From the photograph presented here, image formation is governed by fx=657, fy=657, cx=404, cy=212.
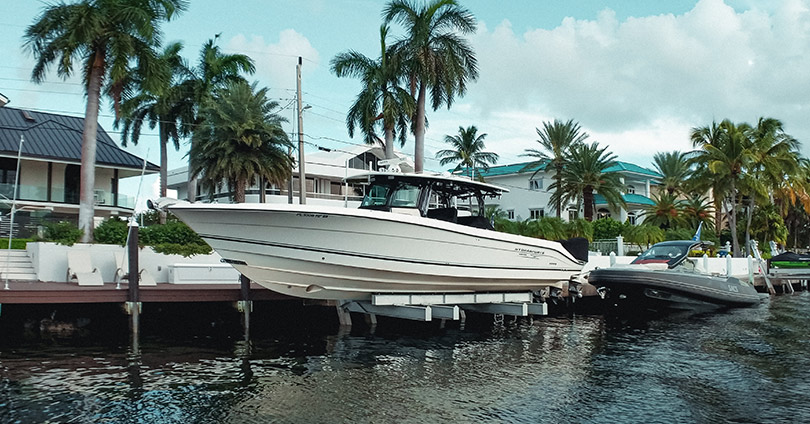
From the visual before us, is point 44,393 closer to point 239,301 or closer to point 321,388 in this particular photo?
point 321,388

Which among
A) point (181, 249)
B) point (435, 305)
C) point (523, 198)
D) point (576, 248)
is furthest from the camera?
point (523, 198)

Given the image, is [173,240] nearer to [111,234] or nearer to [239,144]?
[111,234]

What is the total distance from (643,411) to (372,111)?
930 inches

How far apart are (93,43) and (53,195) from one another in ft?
43.4

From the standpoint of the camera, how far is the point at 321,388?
9.91m

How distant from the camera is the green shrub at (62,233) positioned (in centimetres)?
2183

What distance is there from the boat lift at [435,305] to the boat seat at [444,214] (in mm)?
1777

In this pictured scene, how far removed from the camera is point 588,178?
39.1 metres

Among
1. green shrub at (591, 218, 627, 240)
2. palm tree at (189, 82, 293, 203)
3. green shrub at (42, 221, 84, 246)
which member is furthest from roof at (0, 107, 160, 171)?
green shrub at (591, 218, 627, 240)

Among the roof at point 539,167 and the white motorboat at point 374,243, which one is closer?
the white motorboat at point 374,243

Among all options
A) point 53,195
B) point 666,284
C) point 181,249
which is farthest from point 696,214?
point 53,195

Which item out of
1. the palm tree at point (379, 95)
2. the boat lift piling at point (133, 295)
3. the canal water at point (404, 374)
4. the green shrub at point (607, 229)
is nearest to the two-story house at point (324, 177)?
the palm tree at point (379, 95)

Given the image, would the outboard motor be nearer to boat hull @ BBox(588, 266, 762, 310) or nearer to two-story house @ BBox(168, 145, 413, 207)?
boat hull @ BBox(588, 266, 762, 310)

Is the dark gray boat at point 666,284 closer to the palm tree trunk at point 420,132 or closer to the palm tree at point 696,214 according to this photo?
the palm tree trunk at point 420,132
